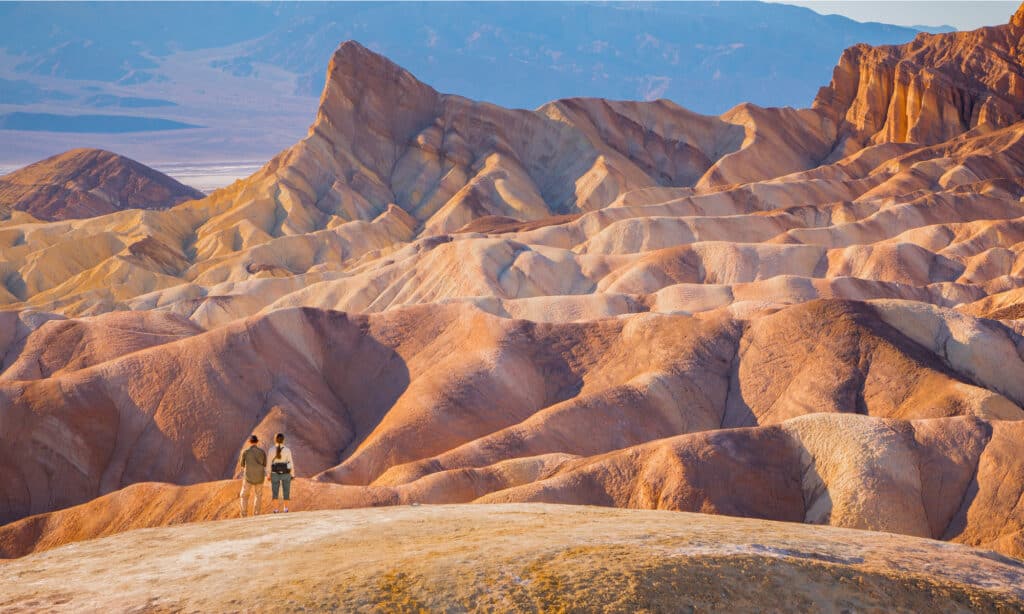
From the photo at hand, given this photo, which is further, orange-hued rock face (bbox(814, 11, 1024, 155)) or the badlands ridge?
orange-hued rock face (bbox(814, 11, 1024, 155))

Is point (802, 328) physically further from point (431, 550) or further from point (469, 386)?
point (431, 550)

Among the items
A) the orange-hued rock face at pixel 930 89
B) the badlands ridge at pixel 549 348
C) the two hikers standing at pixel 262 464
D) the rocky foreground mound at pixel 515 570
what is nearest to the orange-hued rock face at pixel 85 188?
the badlands ridge at pixel 549 348

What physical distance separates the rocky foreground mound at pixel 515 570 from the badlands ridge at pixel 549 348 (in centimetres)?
345

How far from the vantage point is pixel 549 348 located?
4738cm

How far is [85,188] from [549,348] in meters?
107

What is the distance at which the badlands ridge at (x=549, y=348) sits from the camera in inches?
1281

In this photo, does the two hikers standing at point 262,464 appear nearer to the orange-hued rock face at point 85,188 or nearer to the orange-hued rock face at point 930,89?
the orange-hued rock face at point 930,89

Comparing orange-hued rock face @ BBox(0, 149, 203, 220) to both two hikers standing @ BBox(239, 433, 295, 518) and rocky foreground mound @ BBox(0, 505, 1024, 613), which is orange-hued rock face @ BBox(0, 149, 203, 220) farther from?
rocky foreground mound @ BBox(0, 505, 1024, 613)

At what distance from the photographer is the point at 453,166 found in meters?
110

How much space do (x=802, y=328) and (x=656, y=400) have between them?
7.18 metres

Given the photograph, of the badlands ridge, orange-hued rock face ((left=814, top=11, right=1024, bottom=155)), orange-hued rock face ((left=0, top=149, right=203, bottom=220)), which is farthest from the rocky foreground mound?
orange-hued rock face ((left=0, top=149, right=203, bottom=220))

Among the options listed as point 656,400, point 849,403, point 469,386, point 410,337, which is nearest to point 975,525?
point 849,403

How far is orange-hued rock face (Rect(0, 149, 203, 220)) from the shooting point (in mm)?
132250

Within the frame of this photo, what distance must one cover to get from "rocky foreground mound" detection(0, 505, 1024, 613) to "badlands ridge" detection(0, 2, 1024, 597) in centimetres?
345
